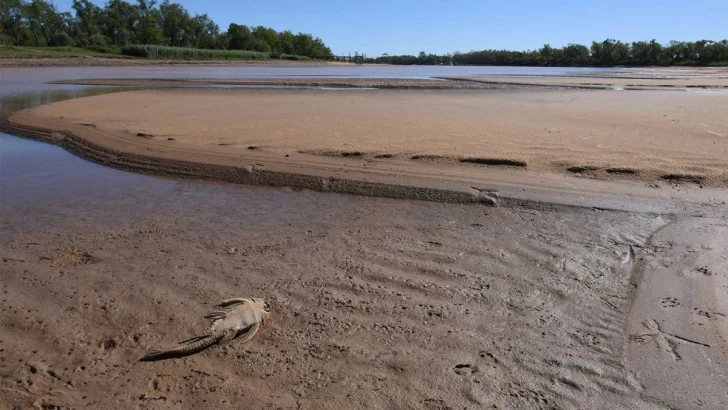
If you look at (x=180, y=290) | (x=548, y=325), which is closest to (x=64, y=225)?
(x=180, y=290)

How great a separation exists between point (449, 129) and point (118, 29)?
8547cm

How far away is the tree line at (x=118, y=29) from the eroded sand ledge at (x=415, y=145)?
63.0 meters

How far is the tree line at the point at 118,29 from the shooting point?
67875mm

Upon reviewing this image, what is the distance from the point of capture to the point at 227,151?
24.7 ft

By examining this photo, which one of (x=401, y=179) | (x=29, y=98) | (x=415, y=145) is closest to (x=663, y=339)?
(x=401, y=179)

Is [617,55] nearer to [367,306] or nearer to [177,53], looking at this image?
[177,53]

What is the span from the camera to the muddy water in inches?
96.3

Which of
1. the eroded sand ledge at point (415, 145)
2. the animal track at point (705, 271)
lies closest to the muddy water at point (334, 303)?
the animal track at point (705, 271)

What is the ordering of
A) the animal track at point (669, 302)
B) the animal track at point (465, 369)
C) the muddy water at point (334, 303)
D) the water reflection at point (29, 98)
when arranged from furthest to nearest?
the water reflection at point (29, 98), the animal track at point (669, 302), the animal track at point (465, 369), the muddy water at point (334, 303)

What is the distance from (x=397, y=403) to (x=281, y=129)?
7532mm

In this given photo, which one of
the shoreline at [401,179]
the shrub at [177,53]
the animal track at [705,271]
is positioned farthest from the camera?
the shrub at [177,53]

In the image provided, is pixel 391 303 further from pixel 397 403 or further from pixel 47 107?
pixel 47 107

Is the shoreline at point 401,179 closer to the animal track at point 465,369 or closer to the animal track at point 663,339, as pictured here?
the animal track at point 663,339

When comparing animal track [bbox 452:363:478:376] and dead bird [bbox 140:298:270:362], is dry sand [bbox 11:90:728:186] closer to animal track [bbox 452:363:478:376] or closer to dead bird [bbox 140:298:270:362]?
dead bird [bbox 140:298:270:362]
